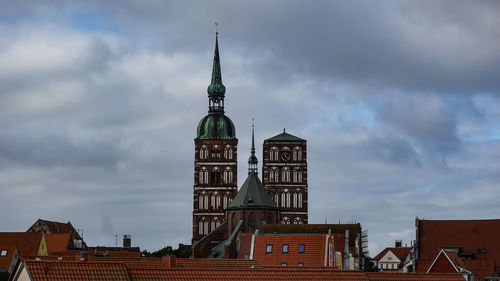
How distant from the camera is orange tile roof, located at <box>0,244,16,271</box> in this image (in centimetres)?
9709

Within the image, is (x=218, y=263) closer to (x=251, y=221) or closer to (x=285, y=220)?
(x=251, y=221)

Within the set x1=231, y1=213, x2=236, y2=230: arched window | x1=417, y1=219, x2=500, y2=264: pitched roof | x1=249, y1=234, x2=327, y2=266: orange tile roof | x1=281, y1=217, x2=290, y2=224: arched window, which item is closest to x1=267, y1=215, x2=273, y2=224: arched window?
x1=231, y1=213, x2=236, y2=230: arched window

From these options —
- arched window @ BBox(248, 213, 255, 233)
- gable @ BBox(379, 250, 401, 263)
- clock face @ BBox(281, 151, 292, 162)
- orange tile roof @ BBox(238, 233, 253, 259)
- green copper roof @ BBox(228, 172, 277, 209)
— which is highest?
clock face @ BBox(281, 151, 292, 162)

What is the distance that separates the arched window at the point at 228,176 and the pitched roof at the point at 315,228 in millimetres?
19155

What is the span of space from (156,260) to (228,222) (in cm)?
7151

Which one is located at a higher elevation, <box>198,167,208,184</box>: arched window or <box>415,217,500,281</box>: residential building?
<box>198,167,208,184</box>: arched window

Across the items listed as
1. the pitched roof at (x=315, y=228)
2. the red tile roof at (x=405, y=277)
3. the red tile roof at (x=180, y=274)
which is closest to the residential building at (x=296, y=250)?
the red tile roof at (x=405, y=277)

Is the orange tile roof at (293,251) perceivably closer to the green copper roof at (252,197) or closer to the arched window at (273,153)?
the green copper roof at (252,197)

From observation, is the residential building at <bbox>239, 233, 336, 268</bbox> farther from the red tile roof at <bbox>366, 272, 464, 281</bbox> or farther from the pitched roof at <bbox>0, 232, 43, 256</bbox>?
the red tile roof at <bbox>366, 272, 464, 281</bbox>

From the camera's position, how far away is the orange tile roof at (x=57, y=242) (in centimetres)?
12581

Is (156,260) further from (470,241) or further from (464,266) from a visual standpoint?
(470,241)

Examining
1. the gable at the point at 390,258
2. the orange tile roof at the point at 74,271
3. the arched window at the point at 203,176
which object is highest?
the arched window at the point at 203,176

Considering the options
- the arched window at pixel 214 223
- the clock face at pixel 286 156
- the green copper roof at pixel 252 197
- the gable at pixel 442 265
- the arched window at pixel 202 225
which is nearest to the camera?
the gable at pixel 442 265

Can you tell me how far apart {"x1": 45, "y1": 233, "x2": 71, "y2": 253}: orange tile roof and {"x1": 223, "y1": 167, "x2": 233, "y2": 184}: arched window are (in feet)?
110
